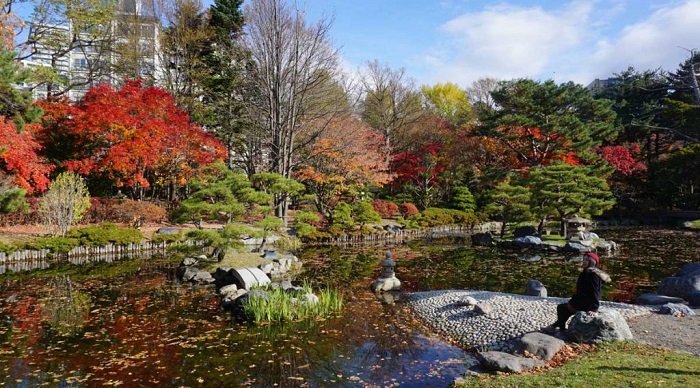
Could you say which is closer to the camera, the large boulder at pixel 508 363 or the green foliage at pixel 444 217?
the large boulder at pixel 508 363

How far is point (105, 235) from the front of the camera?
16.3 m

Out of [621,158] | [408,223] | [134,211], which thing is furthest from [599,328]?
[621,158]

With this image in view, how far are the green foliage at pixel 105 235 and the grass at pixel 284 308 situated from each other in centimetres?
1038

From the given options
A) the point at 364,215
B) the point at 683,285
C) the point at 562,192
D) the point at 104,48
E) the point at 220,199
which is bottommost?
the point at 683,285

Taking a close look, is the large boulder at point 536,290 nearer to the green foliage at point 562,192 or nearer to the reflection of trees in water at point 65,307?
the reflection of trees in water at point 65,307

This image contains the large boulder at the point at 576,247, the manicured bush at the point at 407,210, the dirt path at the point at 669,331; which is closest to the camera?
the dirt path at the point at 669,331

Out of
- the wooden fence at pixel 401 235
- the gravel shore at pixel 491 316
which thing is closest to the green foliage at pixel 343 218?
the wooden fence at pixel 401 235

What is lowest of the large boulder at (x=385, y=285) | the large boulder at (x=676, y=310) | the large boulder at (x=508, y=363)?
the large boulder at (x=385, y=285)

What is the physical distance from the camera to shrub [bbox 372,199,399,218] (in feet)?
85.5

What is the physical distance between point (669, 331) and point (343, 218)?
51.0 ft

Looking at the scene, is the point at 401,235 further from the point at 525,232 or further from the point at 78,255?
the point at 78,255

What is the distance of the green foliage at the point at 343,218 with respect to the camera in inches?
832

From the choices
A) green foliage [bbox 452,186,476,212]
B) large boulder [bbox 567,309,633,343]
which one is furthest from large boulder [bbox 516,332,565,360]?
green foliage [bbox 452,186,476,212]

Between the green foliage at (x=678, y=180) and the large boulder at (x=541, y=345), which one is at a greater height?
the green foliage at (x=678, y=180)
